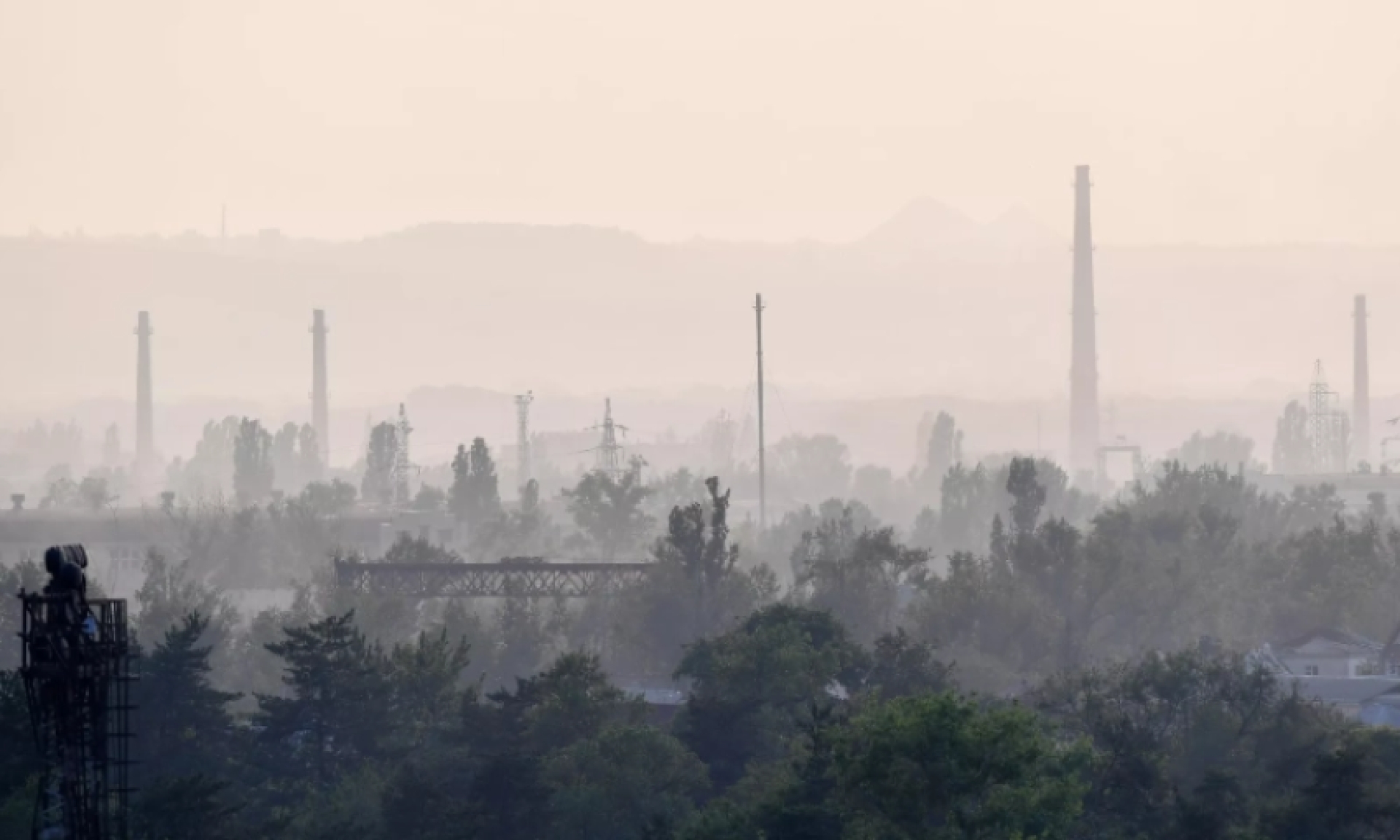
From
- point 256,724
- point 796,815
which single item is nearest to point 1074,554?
point 256,724

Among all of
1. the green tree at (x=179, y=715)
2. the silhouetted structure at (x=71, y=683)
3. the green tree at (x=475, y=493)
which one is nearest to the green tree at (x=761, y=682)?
the green tree at (x=179, y=715)

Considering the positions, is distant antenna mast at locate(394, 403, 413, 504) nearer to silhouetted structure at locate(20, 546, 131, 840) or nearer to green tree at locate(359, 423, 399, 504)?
green tree at locate(359, 423, 399, 504)

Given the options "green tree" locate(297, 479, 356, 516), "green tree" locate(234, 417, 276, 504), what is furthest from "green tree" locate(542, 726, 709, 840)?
"green tree" locate(234, 417, 276, 504)

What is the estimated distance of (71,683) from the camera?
3425 centimetres

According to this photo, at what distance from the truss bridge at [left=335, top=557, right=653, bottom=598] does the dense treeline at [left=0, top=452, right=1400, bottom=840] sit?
906 millimetres

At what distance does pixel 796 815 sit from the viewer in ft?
155

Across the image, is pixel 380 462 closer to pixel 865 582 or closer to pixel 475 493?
A: pixel 475 493

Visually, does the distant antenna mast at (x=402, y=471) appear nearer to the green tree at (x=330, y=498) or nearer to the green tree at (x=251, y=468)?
the green tree at (x=330, y=498)

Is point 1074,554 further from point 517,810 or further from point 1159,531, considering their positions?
point 517,810

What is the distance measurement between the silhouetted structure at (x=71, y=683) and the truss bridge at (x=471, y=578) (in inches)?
2316

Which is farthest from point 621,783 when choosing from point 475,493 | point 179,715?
point 475,493

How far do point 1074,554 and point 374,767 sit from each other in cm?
4092

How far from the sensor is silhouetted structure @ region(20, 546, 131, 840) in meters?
33.9

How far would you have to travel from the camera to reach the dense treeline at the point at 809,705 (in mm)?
47750
